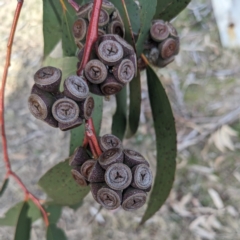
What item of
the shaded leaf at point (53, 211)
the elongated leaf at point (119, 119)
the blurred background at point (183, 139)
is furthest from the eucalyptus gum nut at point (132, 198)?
the blurred background at point (183, 139)

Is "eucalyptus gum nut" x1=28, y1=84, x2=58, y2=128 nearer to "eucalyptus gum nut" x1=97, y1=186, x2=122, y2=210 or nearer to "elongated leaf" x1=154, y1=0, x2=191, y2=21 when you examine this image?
"eucalyptus gum nut" x1=97, y1=186, x2=122, y2=210

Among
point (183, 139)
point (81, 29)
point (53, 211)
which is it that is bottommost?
point (183, 139)

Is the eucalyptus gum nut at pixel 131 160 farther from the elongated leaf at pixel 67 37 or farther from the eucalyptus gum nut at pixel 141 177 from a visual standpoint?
the elongated leaf at pixel 67 37

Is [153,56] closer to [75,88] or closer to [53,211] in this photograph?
→ [75,88]

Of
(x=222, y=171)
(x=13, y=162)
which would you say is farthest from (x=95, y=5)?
(x=13, y=162)

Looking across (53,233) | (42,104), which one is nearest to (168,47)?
(42,104)

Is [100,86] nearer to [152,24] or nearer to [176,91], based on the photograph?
[152,24]
